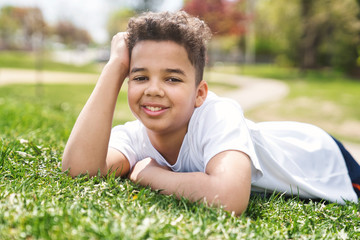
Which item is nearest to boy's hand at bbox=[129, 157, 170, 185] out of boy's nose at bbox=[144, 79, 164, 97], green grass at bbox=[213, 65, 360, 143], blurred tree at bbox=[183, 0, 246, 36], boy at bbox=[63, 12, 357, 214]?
boy at bbox=[63, 12, 357, 214]

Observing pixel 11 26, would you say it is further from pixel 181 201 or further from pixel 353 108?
pixel 181 201

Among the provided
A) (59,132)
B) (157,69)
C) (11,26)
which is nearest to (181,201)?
(157,69)

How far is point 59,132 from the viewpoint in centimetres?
407

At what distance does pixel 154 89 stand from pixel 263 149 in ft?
3.00

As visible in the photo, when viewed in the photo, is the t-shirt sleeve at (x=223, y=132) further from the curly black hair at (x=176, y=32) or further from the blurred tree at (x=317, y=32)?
the blurred tree at (x=317, y=32)

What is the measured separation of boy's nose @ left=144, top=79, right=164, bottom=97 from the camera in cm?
216

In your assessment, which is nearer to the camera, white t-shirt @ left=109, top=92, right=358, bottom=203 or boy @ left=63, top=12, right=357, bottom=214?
boy @ left=63, top=12, right=357, bottom=214

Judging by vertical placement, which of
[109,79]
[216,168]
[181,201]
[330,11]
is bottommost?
[181,201]

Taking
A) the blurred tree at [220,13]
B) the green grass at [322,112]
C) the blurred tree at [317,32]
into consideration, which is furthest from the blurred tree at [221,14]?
the green grass at [322,112]

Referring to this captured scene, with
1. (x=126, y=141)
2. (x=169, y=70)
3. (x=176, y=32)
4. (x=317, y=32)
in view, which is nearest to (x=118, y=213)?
(x=169, y=70)

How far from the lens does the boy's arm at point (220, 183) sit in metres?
1.95

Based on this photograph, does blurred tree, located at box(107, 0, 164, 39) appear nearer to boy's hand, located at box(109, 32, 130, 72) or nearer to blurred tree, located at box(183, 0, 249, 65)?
blurred tree, located at box(183, 0, 249, 65)

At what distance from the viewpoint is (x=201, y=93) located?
2494 mm

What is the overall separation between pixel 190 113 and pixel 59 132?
218 cm
